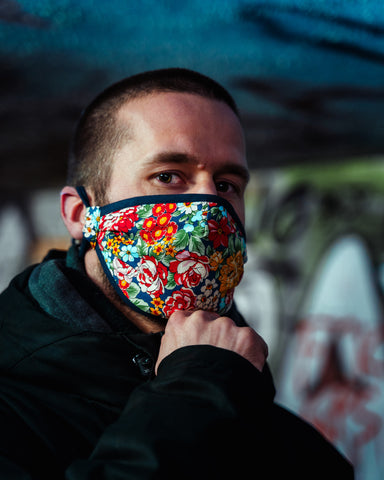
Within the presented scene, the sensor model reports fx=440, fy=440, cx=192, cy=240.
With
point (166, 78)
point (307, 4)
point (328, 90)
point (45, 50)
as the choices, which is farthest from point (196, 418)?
point (328, 90)

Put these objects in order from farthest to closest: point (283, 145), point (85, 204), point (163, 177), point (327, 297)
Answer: point (327, 297), point (283, 145), point (85, 204), point (163, 177)

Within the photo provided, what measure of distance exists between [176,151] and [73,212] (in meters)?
0.49

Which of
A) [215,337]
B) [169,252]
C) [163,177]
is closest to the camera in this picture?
[215,337]

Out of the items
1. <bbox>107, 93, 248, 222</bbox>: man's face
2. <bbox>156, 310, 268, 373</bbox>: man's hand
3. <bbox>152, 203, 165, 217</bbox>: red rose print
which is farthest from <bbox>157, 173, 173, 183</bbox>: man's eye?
<bbox>156, 310, 268, 373</bbox>: man's hand

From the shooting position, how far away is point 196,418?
0.98 meters

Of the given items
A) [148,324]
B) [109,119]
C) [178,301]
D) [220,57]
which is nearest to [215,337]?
[178,301]

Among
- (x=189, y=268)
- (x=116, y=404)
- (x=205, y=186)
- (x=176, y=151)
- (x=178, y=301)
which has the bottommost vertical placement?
(x=116, y=404)

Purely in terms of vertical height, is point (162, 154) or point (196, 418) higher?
point (162, 154)

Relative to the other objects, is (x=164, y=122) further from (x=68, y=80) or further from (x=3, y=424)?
(x=68, y=80)

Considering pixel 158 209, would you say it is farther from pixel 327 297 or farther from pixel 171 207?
pixel 327 297

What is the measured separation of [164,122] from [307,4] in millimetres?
1060

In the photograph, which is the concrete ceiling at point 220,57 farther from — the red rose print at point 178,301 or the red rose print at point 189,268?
the red rose print at point 178,301

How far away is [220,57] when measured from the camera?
2705 millimetres

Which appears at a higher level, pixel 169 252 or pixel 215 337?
pixel 169 252
